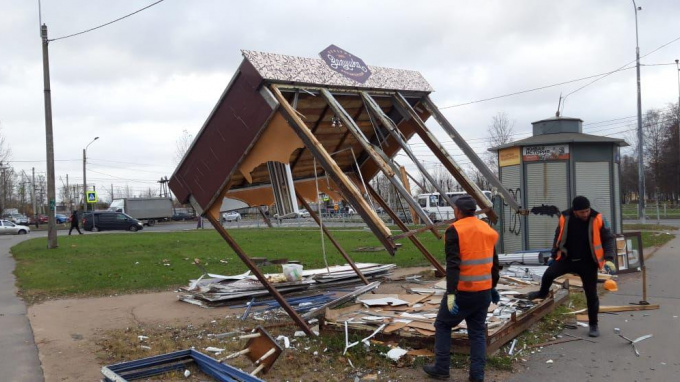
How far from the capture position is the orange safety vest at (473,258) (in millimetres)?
4816

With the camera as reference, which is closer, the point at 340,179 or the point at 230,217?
the point at 340,179

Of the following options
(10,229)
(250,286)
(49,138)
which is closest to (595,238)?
(250,286)

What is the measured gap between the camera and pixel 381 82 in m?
7.41

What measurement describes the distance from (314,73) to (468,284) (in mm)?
3360

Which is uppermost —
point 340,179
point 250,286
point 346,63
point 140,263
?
point 346,63

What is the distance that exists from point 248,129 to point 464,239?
3.13 metres

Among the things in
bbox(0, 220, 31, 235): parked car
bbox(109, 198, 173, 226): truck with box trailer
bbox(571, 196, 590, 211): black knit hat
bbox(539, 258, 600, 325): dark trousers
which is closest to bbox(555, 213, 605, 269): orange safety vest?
bbox(539, 258, 600, 325): dark trousers

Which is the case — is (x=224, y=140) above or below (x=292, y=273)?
above

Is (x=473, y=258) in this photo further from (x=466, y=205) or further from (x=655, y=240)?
(x=655, y=240)

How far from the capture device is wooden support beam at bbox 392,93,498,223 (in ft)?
23.5

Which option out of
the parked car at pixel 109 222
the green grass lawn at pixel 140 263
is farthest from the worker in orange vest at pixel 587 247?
the parked car at pixel 109 222

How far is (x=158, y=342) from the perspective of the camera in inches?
263

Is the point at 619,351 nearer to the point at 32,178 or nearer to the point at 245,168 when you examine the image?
the point at 245,168

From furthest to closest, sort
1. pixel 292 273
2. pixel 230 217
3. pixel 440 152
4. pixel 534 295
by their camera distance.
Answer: pixel 230 217
pixel 292 273
pixel 440 152
pixel 534 295
